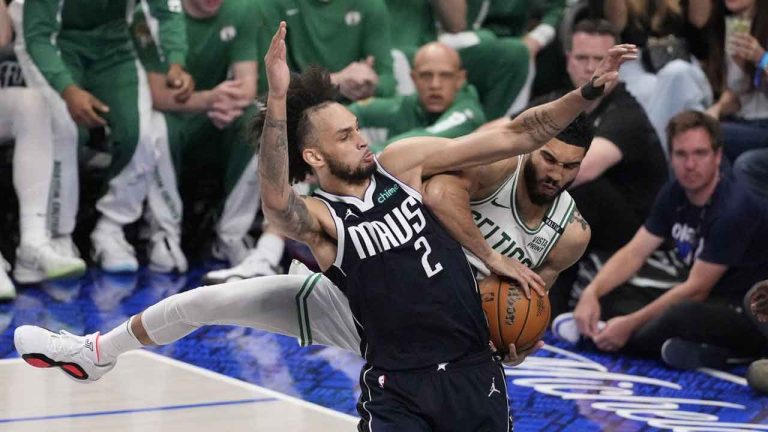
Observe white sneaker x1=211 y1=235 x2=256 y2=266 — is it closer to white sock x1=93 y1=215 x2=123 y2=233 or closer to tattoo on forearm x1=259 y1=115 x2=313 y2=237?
white sock x1=93 y1=215 x2=123 y2=233

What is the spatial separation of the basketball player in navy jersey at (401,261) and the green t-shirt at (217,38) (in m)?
3.57

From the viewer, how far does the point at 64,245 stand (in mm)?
7680

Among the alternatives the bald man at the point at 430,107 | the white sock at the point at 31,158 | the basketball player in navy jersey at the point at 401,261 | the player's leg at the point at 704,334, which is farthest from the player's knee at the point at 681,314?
the white sock at the point at 31,158

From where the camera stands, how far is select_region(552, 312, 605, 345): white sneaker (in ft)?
22.4

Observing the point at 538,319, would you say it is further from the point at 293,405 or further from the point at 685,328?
the point at 685,328

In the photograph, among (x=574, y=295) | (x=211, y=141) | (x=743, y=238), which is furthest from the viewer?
(x=211, y=141)

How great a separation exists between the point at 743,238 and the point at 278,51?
3.00 meters

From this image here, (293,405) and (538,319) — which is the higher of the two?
(538,319)

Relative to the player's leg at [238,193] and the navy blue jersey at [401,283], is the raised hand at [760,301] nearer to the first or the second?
the navy blue jersey at [401,283]

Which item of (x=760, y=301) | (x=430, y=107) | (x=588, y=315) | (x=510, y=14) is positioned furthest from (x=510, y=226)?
(x=510, y=14)

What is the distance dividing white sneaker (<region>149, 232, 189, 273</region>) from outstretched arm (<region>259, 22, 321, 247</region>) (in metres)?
3.58

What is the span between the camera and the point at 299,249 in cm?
778

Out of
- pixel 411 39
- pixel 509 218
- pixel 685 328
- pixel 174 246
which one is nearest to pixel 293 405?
pixel 509 218

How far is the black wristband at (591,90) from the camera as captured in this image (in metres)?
4.14
